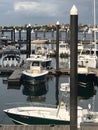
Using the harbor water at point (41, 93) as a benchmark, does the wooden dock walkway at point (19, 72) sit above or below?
above

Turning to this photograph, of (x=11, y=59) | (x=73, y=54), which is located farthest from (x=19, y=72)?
(x=73, y=54)

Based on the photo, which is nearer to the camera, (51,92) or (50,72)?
(51,92)

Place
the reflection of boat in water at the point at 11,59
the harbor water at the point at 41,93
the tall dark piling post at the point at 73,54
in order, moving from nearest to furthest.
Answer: the tall dark piling post at the point at 73,54 → the harbor water at the point at 41,93 → the reflection of boat in water at the point at 11,59

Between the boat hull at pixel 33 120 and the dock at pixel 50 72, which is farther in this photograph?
the dock at pixel 50 72

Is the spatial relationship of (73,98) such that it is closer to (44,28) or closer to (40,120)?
(40,120)

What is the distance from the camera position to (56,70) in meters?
53.0

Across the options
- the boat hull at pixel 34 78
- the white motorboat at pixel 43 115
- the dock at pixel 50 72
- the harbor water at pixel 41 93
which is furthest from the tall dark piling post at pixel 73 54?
the dock at pixel 50 72

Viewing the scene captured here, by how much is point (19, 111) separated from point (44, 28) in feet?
361

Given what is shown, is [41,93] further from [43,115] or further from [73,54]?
[73,54]

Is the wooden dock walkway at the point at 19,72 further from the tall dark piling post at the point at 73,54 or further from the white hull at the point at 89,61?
the tall dark piling post at the point at 73,54

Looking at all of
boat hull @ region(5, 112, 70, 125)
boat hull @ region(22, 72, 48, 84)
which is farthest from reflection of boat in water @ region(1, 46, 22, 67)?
boat hull @ region(5, 112, 70, 125)

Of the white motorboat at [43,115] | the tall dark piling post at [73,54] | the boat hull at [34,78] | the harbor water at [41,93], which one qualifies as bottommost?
the harbor water at [41,93]

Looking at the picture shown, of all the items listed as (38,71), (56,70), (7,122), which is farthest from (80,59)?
(7,122)

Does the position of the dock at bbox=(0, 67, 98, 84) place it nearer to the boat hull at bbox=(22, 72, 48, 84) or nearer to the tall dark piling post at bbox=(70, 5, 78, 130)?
the boat hull at bbox=(22, 72, 48, 84)
